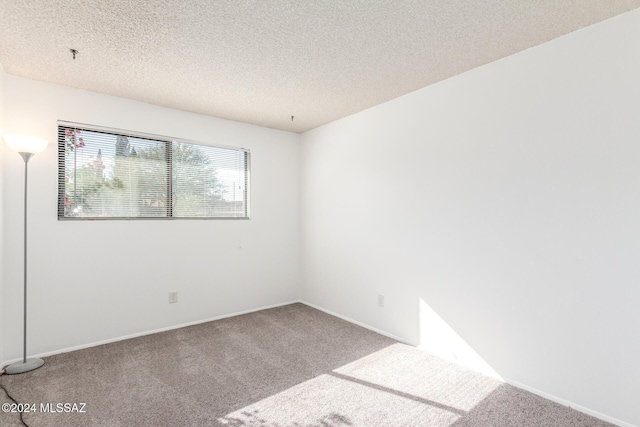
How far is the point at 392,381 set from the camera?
2387 mm

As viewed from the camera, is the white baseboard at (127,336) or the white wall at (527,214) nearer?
the white wall at (527,214)

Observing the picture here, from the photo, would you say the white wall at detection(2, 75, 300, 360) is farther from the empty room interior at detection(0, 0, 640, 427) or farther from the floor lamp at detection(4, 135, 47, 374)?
the floor lamp at detection(4, 135, 47, 374)

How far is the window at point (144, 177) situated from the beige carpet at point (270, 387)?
4.47ft

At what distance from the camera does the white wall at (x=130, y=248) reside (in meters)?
2.75

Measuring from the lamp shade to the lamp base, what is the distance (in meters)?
1.71

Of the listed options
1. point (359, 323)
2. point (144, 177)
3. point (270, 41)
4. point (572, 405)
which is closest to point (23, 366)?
point (144, 177)

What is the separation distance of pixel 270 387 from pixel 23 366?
203 cm

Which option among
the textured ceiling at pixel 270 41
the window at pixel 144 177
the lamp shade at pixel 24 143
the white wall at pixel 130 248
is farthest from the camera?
the window at pixel 144 177

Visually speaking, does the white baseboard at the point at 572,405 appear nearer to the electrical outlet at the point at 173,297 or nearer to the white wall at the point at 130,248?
the white wall at the point at 130,248

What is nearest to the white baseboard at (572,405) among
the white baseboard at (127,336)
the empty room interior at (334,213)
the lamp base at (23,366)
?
the empty room interior at (334,213)

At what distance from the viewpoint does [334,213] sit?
13.1 feet

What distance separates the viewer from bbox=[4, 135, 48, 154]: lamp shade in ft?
7.76

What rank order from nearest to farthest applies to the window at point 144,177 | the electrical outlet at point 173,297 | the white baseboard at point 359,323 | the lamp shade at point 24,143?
the lamp shade at point 24,143 → the window at point 144,177 → the white baseboard at point 359,323 → the electrical outlet at point 173,297

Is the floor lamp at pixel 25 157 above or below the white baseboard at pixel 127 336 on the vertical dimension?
above
